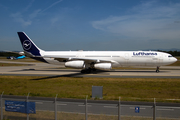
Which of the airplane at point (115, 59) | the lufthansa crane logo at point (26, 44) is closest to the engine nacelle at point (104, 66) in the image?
the airplane at point (115, 59)

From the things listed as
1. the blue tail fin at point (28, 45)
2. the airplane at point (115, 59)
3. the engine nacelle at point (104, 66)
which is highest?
the blue tail fin at point (28, 45)

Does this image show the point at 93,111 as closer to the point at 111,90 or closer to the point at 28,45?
the point at 111,90

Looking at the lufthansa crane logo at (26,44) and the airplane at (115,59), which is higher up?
the lufthansa crane logo at (26,44)

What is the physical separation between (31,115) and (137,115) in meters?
5.96

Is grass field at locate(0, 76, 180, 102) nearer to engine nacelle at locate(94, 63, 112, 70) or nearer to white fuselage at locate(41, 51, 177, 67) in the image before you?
engine nacelle at locate(94, 63, 112, 70)

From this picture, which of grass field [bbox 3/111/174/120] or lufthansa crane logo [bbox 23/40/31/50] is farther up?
lufthansa crane logo [bbox 23/40/31/50]

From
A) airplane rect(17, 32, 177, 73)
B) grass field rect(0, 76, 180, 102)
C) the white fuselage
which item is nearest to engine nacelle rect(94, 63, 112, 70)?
airplane rect(17, 32, 177, 73)

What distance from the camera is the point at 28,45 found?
117 feet

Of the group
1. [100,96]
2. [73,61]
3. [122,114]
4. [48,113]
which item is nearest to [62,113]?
[48,113]

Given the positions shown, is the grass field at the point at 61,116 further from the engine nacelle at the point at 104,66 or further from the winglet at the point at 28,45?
the winglet at the point at 28,45

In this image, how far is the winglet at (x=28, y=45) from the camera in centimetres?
3522

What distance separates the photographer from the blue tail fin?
35.2m

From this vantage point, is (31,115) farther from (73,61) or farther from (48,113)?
(73,61)

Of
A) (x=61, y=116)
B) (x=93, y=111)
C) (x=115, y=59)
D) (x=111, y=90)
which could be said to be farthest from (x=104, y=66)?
(x=61, y=116)
